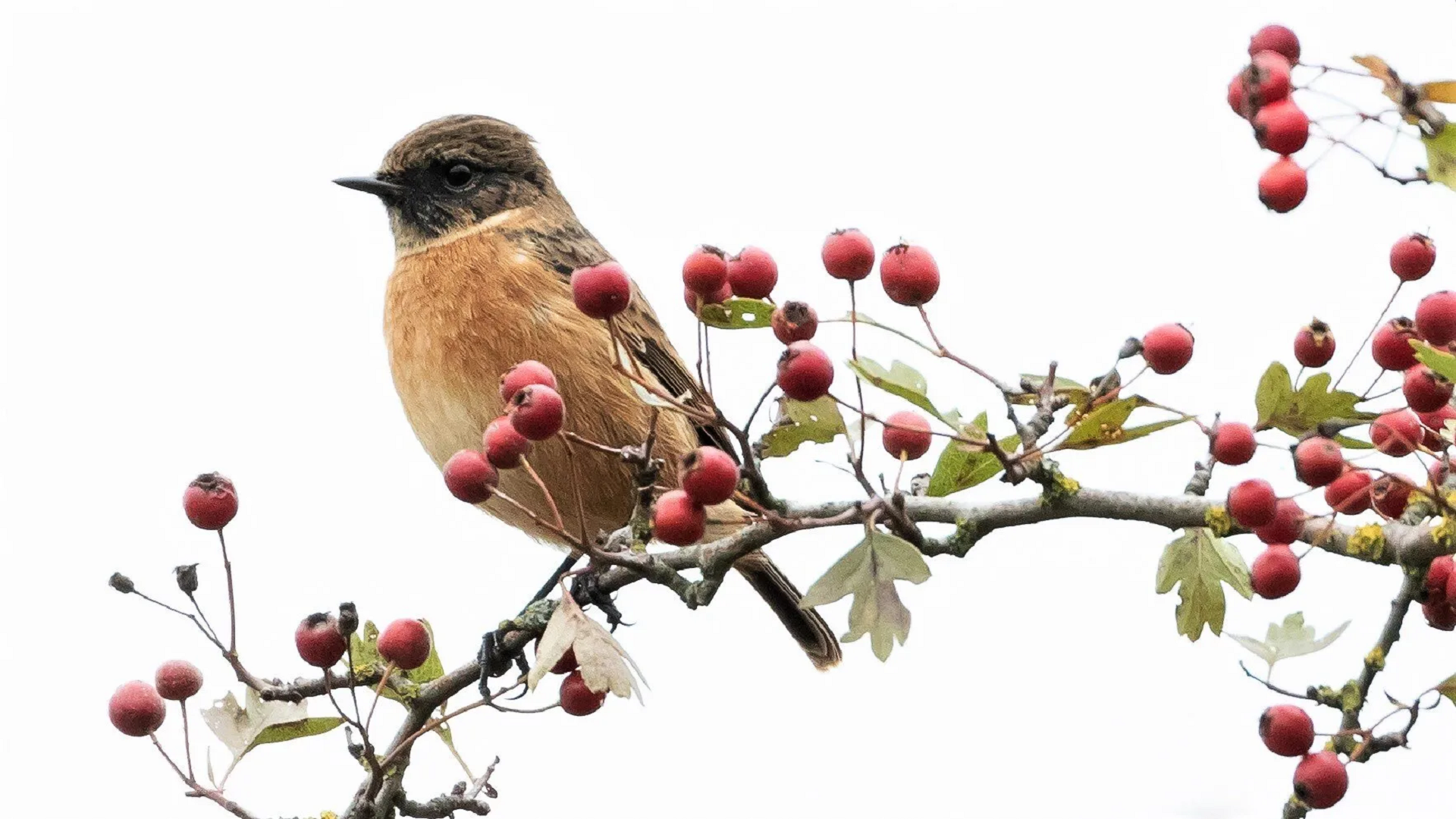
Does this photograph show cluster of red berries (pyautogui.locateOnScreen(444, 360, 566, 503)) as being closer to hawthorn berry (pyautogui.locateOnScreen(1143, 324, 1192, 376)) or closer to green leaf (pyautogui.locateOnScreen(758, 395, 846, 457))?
green leaf (pyautogui.locateOnScreen(758, 395, 846, 457))

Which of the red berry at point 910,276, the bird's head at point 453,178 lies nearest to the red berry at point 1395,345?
the red berry at point 910,276

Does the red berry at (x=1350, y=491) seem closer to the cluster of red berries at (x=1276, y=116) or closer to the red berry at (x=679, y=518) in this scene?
the cluster of red berries at (x=1276, y=116)

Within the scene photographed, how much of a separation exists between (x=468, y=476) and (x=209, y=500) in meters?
0.66

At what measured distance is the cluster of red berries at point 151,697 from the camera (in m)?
3.18

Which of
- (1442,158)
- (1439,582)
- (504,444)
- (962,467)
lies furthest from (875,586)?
(1442,158)

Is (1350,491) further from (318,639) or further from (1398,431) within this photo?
(318,639)

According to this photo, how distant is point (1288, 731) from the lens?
2.66 metres

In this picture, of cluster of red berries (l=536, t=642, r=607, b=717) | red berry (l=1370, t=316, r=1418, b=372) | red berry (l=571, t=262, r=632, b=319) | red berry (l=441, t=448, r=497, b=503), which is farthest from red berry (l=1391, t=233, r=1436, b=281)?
cluster of red berries (l=536, t=642, r=607, b=717)

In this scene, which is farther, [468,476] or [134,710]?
[134,710]

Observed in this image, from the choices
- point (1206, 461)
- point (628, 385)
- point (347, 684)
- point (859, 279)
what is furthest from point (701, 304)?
point (628, 385)

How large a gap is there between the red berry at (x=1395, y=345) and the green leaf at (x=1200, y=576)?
17.8 inches

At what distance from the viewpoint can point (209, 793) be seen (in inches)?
123

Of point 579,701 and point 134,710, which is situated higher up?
point 134,710

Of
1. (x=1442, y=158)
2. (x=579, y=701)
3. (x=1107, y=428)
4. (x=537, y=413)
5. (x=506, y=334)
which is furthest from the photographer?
(x=506, y=334)
